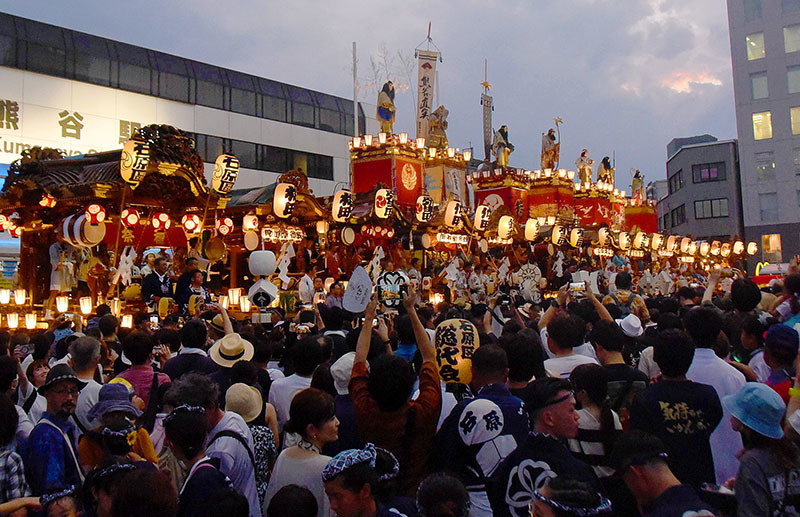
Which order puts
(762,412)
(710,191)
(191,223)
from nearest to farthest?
(762,412), (191,223), (710,191)

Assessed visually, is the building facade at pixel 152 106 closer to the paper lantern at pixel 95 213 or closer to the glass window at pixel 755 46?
the paper lantern at pixel 95 213

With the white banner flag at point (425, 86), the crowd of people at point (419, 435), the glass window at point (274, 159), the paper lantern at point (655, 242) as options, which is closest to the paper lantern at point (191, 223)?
the crowd of people at point (419, 435)

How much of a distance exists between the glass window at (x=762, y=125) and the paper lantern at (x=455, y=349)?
41.4 metres

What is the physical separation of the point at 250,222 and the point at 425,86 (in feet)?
59.2

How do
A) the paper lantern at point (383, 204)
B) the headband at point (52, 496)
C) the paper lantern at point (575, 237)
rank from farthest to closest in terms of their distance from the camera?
the paper lantern at point (575, 237) < the paper lantern at point (383, 204) < the headband at point (52, 496)

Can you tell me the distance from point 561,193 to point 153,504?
128 feet

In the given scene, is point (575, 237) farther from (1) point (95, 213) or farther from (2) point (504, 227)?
(1) point (95, 213)

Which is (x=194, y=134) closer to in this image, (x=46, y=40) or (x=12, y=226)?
(x=46, y=40)

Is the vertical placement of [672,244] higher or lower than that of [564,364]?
higher

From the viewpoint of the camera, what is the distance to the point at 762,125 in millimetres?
39312

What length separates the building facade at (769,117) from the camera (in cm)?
3828

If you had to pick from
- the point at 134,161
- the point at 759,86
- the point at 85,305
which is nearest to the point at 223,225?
the point at 134,161

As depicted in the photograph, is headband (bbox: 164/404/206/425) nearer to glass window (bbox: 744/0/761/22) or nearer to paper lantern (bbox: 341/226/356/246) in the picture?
paper lantern (bbox: 341/226/356/246)

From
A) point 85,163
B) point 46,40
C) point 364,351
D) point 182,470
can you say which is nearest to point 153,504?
point 182,470
